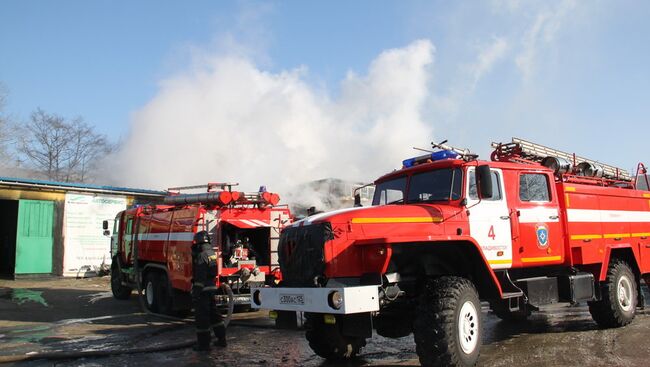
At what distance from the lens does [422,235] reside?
5598 mm

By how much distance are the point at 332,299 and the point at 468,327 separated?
1.67 m

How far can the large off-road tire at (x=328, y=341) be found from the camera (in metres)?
6.23

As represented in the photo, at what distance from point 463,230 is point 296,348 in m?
3.00

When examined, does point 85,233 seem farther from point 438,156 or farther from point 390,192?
point 438,156

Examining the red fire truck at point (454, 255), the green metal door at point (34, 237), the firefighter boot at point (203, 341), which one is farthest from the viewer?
the green metal door at point (34, 237)

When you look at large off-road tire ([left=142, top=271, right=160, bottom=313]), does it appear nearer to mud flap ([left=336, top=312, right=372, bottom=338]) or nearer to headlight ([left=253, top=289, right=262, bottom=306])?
headlight ([left=253, top=289, right=262, bottom=306])

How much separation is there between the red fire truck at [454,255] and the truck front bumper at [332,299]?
0.04 ft

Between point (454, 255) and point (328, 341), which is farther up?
point (454, 255)

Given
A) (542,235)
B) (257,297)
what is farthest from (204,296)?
(542,235)

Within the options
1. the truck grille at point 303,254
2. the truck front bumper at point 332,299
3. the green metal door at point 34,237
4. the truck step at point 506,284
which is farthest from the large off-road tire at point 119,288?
the truck step at point 506,284

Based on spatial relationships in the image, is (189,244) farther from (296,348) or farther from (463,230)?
(463,230)

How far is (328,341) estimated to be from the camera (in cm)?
635

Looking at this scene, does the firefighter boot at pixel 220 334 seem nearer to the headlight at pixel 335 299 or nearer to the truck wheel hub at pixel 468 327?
the headlight at pixel 335 299

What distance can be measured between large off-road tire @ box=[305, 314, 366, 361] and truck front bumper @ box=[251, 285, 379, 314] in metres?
0.77
